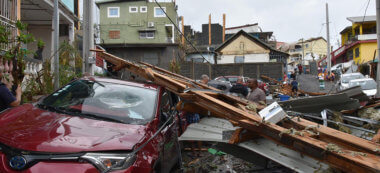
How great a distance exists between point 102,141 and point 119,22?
34834 millimetres

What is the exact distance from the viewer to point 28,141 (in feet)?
8.32

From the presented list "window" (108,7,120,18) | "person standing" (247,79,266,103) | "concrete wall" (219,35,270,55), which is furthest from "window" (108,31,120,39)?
"person standing" (247,79,266,103)

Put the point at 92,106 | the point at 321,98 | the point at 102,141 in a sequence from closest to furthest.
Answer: the point at 102,141
the point at 92,106
the point at 321,98

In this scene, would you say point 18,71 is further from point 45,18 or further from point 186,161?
point 45,18

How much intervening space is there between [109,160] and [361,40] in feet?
131

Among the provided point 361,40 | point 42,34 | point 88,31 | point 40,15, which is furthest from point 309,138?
point 361,40

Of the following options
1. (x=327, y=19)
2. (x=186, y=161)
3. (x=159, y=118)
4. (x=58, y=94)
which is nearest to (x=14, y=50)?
(x=58, y=94)

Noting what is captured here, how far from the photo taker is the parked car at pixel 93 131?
2453mm

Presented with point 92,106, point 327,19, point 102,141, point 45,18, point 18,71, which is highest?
point 327,19

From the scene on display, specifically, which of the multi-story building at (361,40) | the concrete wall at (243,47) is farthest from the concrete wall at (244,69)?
the multi-story building at (361,40)

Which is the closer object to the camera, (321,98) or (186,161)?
(321,98)

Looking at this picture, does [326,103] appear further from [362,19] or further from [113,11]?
[362,19]

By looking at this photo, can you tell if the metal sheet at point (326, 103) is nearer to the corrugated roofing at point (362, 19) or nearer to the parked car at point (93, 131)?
the parked car at point (93, 131)

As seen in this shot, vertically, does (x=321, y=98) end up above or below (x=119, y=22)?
below
